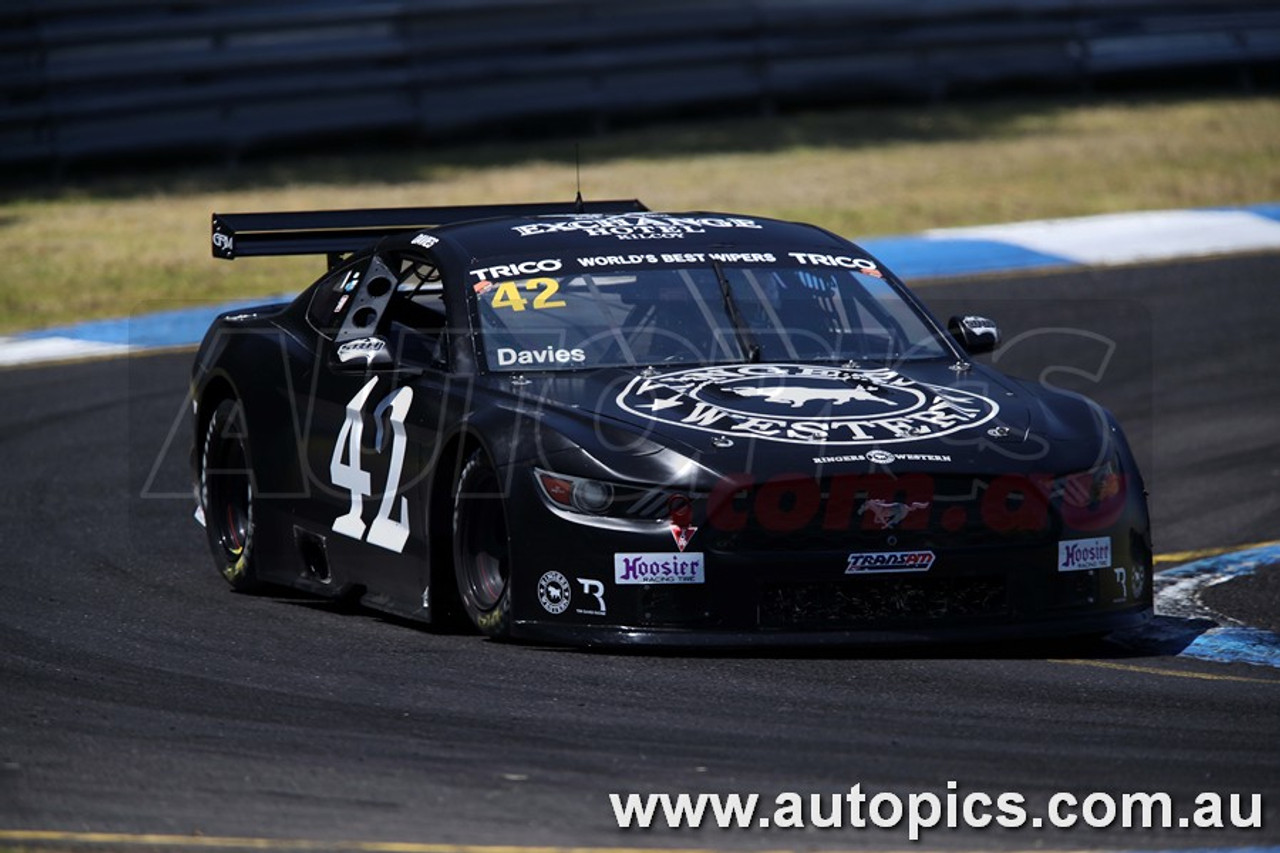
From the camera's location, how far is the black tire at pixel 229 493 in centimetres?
875

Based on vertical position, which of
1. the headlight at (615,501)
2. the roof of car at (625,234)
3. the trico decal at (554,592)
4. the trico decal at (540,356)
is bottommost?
the trico decal at (554,592)

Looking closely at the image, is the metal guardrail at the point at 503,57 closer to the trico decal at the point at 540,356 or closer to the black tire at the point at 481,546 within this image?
the trico decal at the point at 540,356

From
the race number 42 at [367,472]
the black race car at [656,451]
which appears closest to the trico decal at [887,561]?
the black race car at [656,451]

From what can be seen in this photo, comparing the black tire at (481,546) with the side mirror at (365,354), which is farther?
the side mirror at (365,354)

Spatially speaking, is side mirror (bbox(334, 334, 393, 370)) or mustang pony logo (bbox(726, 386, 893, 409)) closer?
mustang pony logo (bbox(726, 386, 893, 409))

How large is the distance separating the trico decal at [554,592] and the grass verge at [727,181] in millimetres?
9552

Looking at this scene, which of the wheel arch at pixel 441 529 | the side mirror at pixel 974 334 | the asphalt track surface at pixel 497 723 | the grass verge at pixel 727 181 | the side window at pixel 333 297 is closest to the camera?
the asphalt track surface at pixel 497 723

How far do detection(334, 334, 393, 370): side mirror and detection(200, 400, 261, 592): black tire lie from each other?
1063 mm

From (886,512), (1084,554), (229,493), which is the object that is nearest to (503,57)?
(229,493)

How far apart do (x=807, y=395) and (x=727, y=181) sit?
1412 centimetres

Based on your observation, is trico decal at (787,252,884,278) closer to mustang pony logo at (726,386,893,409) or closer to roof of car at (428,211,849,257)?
roof of car at (428,211,849,257)

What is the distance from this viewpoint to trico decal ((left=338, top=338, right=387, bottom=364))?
7797 millimetres

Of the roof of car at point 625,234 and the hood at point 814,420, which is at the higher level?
the roof of car at point 625,234

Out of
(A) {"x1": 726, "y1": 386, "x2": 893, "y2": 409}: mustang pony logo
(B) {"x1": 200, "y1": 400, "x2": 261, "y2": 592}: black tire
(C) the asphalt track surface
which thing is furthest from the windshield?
(B) {"x1": 200, "y1": 400, "x2": 261, "y2": 592}: black tire
